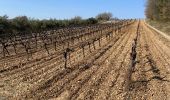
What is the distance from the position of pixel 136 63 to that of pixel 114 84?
211 inches

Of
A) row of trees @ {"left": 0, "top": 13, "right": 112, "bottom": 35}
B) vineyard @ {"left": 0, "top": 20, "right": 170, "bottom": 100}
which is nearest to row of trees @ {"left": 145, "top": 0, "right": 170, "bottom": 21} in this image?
row of trees @ {"left": 0, "top": 13, "right": 112, "bottom": 35}

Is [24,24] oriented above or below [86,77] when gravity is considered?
below

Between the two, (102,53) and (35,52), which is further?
(35,52)

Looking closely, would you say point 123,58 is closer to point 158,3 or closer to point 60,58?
point 60,58

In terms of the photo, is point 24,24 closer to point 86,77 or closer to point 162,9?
point 162,9

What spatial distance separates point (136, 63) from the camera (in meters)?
20.7

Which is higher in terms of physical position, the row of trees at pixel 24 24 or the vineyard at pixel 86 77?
the vineyard at pixel 86 77

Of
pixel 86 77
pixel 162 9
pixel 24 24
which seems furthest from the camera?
pixel 162 9

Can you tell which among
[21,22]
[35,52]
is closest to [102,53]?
[35,52]

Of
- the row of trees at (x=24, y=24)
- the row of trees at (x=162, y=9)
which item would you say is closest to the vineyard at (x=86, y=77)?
the row of trees at (x=24, y=24)

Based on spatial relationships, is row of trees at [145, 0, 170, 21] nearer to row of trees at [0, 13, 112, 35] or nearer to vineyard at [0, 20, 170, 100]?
row of trees at [0, 13, 112, 35]

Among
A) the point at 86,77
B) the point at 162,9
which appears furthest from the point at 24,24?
the point at 86,77

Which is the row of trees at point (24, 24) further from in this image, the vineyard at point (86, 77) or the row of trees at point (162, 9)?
the vineyard at point (86, 77)

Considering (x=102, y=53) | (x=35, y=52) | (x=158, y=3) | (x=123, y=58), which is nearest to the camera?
(x=123, y=58)
